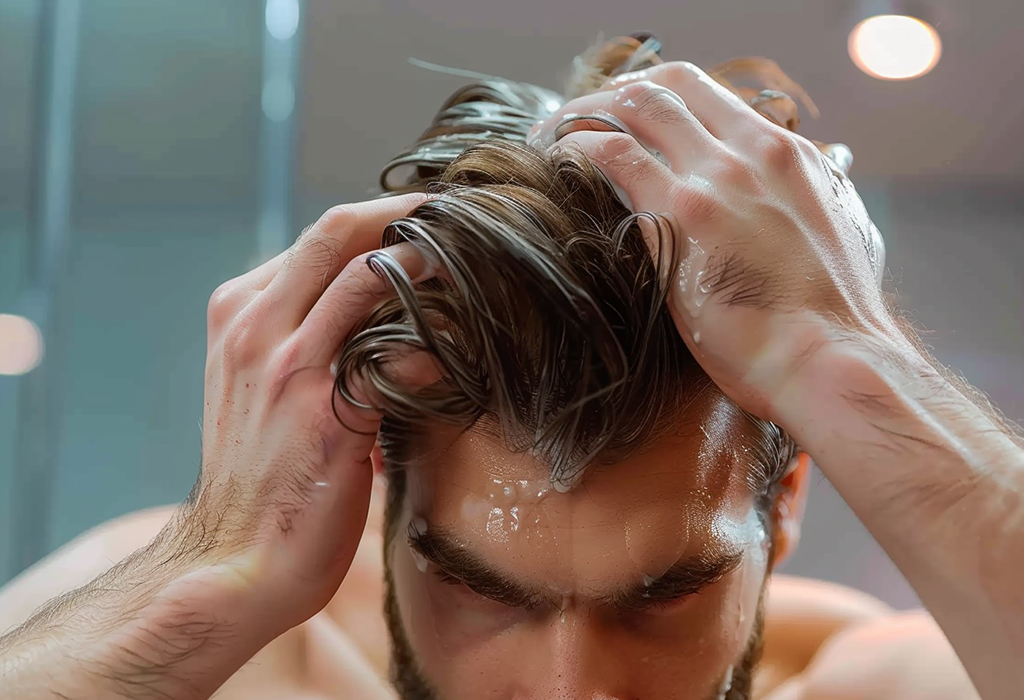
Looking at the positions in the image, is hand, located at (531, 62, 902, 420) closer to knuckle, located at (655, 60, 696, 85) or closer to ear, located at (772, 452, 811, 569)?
knuckle, located at (655, 60, 696, 85)

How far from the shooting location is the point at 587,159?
61 centimetres

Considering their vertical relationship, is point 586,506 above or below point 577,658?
above

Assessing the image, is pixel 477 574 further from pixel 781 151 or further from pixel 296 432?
pixel 781 151

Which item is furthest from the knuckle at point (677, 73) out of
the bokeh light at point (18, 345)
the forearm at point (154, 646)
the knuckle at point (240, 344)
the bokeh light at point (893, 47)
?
the bokeh light at point (18, 345)

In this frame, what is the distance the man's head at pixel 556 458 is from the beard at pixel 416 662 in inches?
0.5

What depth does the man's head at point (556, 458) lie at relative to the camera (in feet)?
1.86

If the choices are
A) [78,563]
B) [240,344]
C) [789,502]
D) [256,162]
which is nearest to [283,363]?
[240,344]

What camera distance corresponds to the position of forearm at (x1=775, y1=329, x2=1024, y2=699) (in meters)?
0.48

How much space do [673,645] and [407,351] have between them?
321mm

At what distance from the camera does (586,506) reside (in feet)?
2.09

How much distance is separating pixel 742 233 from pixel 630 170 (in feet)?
Result: 0.28

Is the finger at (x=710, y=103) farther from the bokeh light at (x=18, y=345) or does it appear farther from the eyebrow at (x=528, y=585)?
the bokeh light at (x=18, y=345)

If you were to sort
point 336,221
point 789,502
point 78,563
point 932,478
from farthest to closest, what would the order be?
point 78,563 → point 789,502 → point 336,221 → point 932,478

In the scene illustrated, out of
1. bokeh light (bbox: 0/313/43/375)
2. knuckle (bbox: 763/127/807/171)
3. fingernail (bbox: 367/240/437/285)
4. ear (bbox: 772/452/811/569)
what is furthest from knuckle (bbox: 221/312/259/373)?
bokeh light (bbox: 0/313/43/375)
